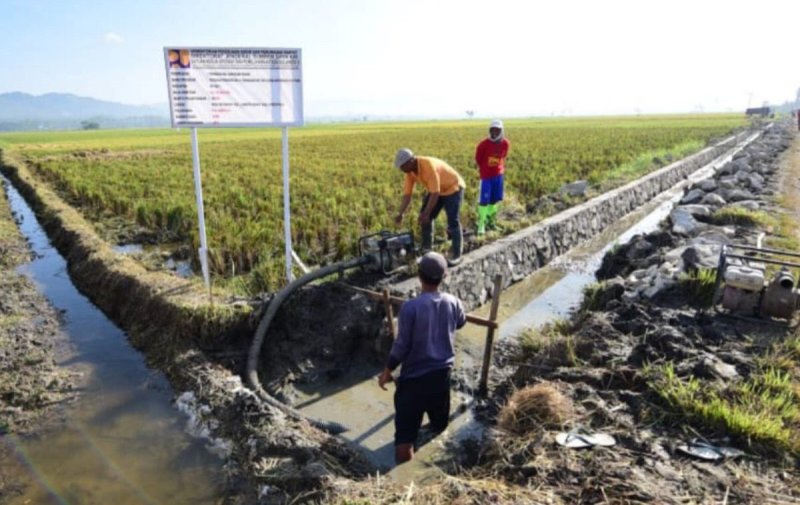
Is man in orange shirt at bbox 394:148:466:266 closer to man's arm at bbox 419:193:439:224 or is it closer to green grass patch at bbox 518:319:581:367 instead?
man's arm at bbox 419:193:439:224

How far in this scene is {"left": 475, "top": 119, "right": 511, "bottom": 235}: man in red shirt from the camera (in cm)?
712

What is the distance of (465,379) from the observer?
472 centimetres

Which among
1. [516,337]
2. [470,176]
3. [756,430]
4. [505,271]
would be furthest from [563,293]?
[470,176]

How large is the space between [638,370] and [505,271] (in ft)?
11.4

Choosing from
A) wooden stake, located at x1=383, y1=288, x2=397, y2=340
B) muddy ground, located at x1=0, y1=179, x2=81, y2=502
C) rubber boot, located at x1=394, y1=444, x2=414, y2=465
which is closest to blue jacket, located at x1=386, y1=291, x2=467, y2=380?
rubber boot, located at x1=394, y1=444, x2=414, y2=465

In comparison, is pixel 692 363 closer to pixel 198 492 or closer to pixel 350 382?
pixel 350 382

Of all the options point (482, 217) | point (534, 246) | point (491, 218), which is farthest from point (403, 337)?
point (491, 218)

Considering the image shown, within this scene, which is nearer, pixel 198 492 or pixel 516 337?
pixel 198 492

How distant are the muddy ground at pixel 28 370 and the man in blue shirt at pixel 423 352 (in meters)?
2.61

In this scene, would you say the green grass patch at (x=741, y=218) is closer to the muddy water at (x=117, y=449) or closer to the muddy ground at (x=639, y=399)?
the muddy ground at (x=639, y=399)

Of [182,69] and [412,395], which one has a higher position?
[182,69]

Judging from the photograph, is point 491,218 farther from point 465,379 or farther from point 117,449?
point 117,449

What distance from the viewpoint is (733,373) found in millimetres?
3645

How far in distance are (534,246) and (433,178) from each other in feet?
10.6
